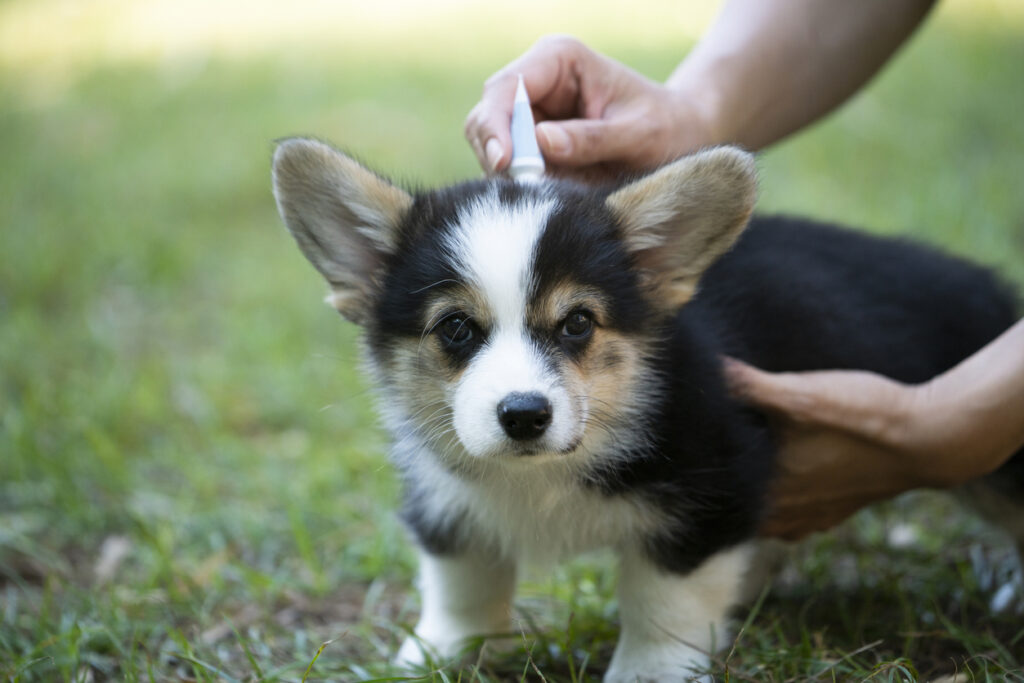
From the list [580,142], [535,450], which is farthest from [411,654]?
[580,142]

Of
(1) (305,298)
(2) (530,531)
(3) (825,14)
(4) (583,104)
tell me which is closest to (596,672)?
(2) (530,531)

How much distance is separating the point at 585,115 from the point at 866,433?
51.0 inches

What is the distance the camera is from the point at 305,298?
19.4 feet

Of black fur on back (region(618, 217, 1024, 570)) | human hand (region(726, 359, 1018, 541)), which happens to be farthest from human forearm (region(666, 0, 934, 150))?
human hand (region(726, 359, 1018, 541))

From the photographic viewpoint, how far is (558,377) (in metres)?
2.42

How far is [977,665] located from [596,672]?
103 centimetres

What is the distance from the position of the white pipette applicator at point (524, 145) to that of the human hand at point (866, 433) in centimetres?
78

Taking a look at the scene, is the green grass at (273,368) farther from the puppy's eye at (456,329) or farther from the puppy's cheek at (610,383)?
the puppy's eye at (456,329)

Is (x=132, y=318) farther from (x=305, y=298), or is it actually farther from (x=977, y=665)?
(x=977, y=665)

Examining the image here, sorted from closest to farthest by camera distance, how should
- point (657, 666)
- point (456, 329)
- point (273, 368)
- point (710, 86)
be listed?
point (456, 329) → point (657, 666) → point (710, 86) → point (273, 368)

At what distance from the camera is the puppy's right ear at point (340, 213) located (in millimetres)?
2611

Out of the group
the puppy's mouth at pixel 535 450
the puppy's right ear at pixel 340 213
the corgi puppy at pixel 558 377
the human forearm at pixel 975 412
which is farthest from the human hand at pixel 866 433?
the puppy's right ear at pixel 340 213

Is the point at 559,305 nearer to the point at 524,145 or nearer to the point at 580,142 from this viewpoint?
the point at 524,145

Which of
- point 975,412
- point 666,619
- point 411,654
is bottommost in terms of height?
point 411,654
